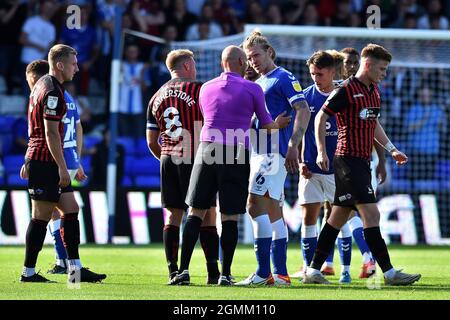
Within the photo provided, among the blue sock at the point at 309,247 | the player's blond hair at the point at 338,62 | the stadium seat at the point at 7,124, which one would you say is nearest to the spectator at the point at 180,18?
the stadium seat at the point at 7,124

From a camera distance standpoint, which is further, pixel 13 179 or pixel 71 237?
pixel 13 179

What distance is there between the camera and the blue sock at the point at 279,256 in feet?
30.8

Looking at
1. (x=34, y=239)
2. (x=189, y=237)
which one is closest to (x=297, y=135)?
(x=189, y=237)

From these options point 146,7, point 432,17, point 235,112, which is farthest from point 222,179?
point 432,17

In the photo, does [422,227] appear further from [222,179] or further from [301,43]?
[222,179]

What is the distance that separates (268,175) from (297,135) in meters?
0.47

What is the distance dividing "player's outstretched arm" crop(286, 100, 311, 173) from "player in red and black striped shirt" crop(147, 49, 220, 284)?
845 millimetres

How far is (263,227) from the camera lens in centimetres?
914

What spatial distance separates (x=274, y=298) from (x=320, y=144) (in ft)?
5.88

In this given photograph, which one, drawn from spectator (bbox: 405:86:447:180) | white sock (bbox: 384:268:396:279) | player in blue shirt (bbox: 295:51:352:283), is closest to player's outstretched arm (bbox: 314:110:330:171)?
white sock (bbox: 384:268:396:279)

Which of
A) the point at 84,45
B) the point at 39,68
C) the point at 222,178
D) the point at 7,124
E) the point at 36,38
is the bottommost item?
the point at 222,178

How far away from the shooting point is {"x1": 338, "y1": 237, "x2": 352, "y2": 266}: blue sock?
10.2m

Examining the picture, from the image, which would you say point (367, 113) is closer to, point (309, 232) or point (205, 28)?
point (309, 232)

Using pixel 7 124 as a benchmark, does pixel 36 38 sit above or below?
above
